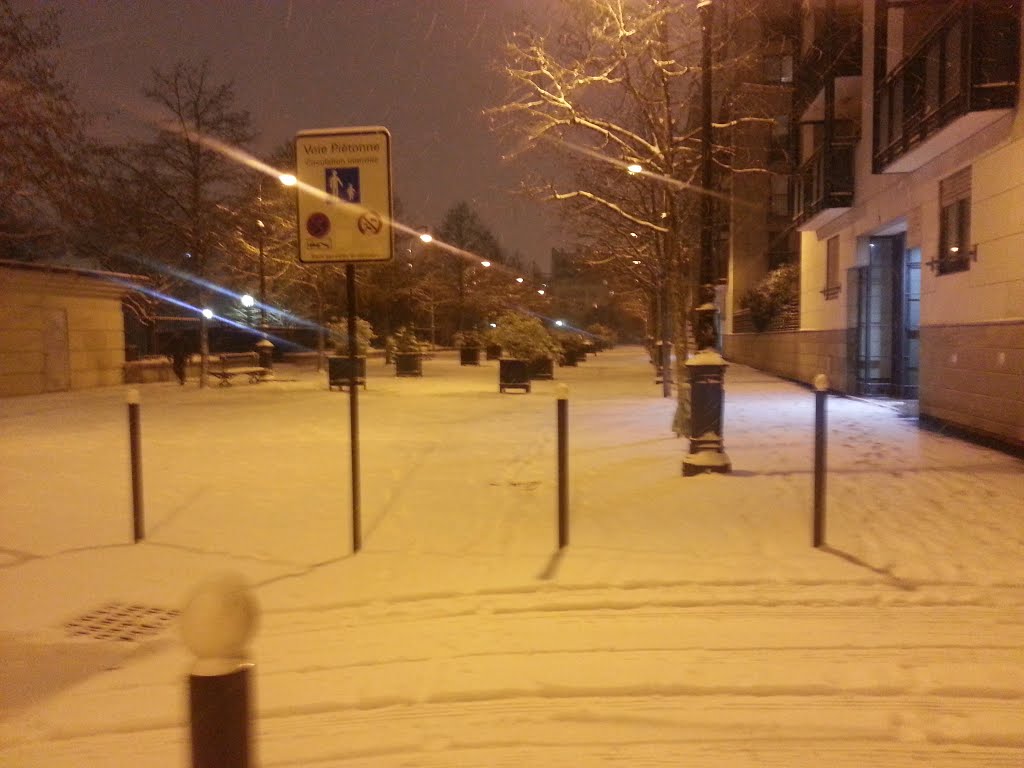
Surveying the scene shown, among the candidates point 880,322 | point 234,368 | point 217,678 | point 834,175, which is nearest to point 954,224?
point 880,322

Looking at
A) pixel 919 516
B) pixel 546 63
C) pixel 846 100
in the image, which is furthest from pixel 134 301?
pixel 919 516

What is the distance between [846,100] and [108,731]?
2235 centimetres

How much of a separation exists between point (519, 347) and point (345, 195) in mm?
17390

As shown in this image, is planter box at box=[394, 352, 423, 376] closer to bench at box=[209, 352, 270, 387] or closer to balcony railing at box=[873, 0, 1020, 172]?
bench at box=[209, 352, 270, 387]

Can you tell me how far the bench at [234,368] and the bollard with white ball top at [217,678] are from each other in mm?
24893

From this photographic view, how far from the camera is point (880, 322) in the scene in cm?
2009

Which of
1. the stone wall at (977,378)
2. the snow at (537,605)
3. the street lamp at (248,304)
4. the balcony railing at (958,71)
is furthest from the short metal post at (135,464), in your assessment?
the street lamp at (248,304)

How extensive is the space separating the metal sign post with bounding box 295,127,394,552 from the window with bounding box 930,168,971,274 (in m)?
10.1

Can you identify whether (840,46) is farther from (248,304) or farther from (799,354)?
(248,304)

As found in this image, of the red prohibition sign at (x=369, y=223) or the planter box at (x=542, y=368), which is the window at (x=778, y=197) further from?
the red prohibition sign at (x=369, y=223)

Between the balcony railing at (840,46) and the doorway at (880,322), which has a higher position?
the balcony railing at (840,46)

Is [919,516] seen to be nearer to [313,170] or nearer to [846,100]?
[313,170]

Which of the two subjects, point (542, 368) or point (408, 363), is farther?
point (408, 363)

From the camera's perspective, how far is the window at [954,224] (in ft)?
44.8
